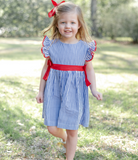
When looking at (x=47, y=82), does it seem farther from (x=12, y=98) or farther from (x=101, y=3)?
(x=101, y=3)

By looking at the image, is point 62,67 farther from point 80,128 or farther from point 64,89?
point 80,128

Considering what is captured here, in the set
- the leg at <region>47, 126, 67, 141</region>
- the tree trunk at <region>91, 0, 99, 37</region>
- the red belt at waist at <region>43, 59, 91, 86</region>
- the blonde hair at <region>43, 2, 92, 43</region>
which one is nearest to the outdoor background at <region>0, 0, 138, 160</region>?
the blonde hair at <region>43, 2, 92, 43</region>

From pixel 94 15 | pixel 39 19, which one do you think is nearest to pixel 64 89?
pixel 94 15

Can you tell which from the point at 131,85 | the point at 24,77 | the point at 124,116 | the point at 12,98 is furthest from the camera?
the point at 24,77

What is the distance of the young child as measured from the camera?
6.86 ft

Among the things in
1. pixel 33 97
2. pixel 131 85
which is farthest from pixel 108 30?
pixel 33 97

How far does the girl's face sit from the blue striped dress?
0.11 metres

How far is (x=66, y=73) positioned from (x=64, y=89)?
0.49ft

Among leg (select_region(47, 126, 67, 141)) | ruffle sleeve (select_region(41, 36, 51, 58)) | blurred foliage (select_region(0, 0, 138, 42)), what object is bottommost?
leg (select_region(47, 126, 67, 141))

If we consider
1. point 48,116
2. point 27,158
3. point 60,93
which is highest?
point 60,93

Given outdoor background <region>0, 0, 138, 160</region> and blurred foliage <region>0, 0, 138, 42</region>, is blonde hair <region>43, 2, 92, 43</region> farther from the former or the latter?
blurred foliage <region>0, 0, 138, 42</region>

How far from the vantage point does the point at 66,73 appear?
211 centimetres

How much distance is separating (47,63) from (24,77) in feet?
12.6

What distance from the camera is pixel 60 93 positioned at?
212 cm
